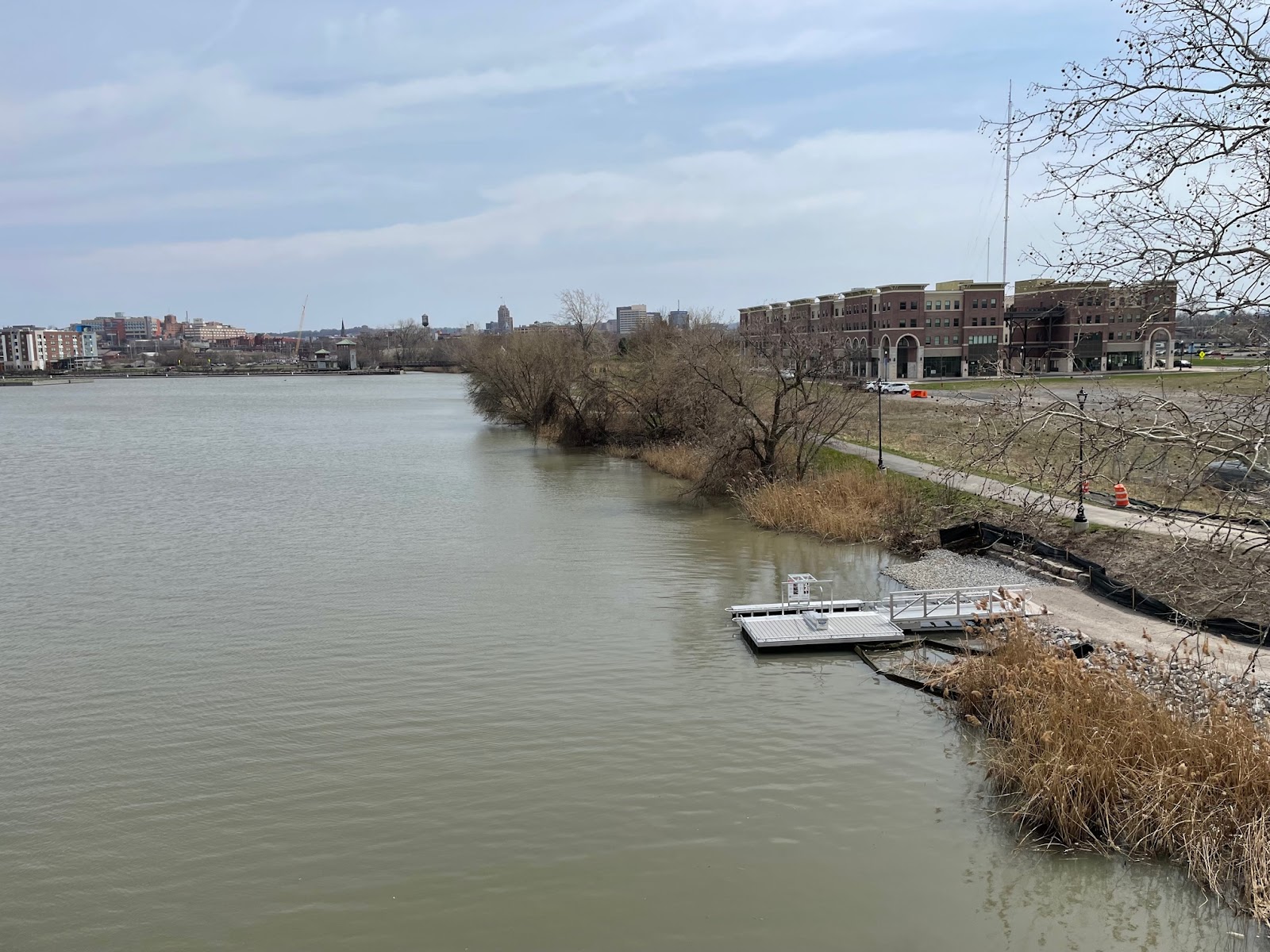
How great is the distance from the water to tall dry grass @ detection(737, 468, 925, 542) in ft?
3.47

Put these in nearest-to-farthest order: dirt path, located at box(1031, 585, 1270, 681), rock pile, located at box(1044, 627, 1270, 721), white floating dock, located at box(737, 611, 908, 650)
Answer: rock pile, located at box(1044, 627, 1270, 721) → dirt path, located at box(1031, 585, 1270, 681) → white floating dock, located at box(737, 611, 908, 650)

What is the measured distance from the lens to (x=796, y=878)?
10.0 metres

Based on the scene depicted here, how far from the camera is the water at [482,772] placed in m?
9.40

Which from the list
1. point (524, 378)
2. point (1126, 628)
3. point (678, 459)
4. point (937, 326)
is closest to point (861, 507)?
point (1126, 628)

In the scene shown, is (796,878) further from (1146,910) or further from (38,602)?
(38,602)

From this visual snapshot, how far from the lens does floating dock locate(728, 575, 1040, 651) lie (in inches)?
688

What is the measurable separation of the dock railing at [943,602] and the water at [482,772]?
225 cm

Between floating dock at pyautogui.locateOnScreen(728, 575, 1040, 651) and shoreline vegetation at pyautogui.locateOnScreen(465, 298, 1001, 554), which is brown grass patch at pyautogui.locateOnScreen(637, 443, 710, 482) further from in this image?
floating dock at pyautogui.locateOnScreen(728, 575, 1040, 651)

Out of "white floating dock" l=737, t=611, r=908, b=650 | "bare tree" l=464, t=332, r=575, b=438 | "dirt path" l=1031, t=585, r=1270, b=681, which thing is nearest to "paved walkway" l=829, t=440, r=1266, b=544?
"dirt path" l=1031, t=585, r=1270, b=681

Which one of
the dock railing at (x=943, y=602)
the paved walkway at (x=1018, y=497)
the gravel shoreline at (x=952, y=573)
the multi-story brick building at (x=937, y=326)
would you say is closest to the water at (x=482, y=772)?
the gravel shoreline at (x=952, y=573)

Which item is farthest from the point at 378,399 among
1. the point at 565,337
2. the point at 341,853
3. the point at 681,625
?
the point at 341,853

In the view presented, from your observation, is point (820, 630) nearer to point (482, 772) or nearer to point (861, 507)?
point (482, 772)

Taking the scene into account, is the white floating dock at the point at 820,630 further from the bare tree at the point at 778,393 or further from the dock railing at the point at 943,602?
the bare tree at the point at 778,393

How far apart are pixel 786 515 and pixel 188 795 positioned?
19482 millimetres
